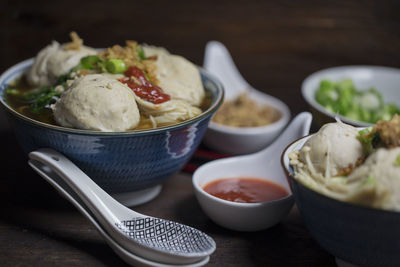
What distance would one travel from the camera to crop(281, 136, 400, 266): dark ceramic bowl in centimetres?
159

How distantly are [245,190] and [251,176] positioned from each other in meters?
0.16

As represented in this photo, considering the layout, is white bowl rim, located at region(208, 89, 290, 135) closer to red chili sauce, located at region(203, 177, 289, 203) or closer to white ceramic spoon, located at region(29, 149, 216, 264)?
red chili sauce, located at region(203, 177, 289, 203)

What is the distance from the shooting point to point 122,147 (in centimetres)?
206

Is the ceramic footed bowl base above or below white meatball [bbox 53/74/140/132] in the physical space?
below

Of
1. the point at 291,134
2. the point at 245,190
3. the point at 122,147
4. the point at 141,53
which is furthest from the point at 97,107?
the point at 291,134

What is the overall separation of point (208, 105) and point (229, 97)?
1026 millimetres

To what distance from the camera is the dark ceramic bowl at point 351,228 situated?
1.59 meters

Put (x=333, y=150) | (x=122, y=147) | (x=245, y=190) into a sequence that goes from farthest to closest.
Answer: (x=245, y=190), (x=122, y=147), (x=333, y=150)

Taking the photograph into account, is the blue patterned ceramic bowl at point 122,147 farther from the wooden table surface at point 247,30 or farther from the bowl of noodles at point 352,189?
the wooden table surface at point 247,30

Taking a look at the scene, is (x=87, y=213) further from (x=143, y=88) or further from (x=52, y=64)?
(x=52, y=64)

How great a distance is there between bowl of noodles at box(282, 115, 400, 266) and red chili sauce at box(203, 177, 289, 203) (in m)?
0.43

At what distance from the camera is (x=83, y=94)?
6.59 ft

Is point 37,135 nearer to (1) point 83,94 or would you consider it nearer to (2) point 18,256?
(1) point 83,94

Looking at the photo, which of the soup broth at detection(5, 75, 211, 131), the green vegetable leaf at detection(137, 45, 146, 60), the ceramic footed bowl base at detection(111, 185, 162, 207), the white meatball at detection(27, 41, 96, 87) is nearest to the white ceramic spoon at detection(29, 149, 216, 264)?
the soup broth at detection(5, 75, 211, 131)
